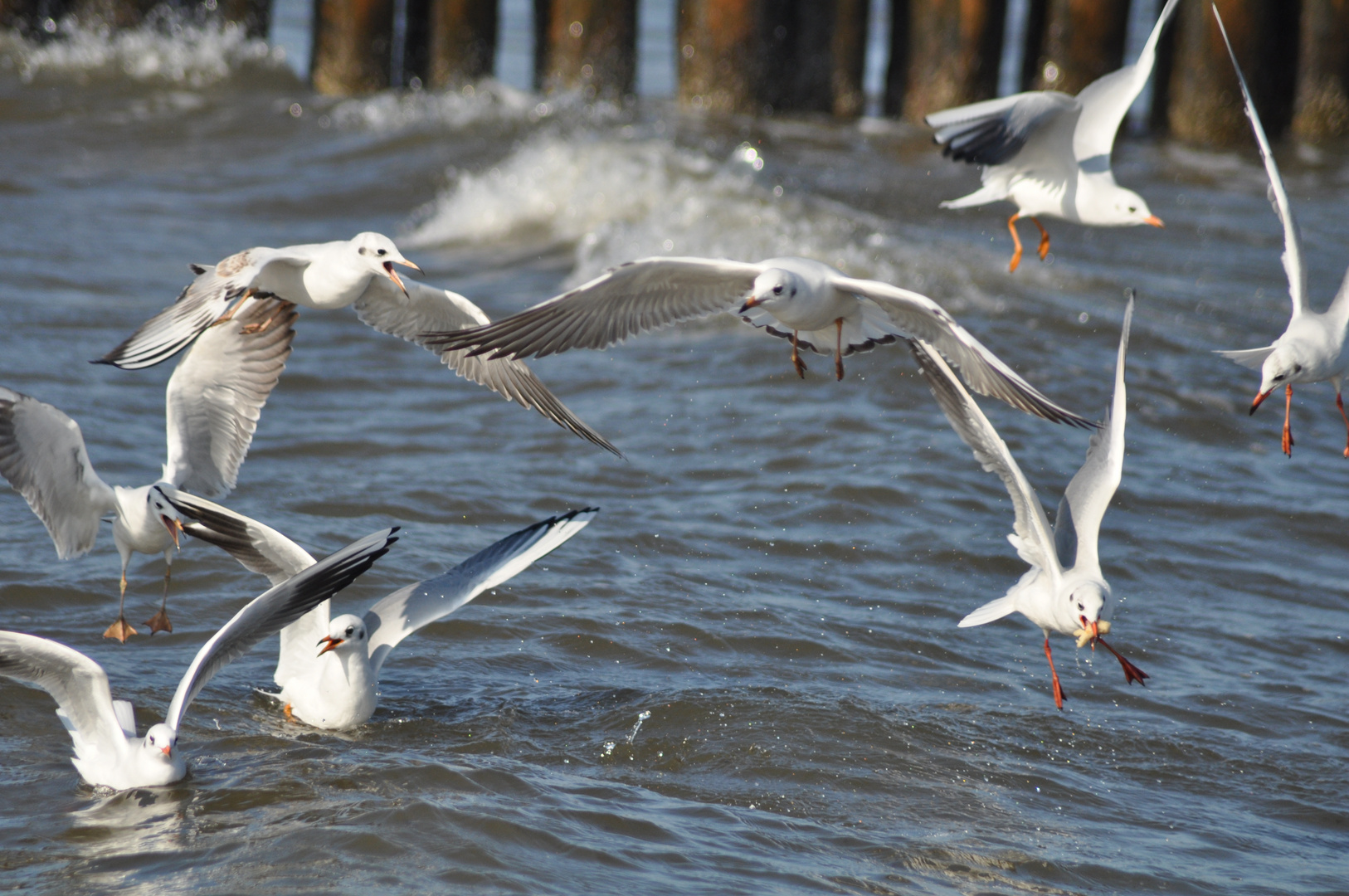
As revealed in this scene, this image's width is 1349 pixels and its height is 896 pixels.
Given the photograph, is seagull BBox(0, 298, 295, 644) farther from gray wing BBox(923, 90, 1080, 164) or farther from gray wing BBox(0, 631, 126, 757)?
gray wing BBox(923, 90, 1080, 164)

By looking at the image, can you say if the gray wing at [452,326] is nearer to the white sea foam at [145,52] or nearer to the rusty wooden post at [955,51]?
the rusty wooden post at [955,51]

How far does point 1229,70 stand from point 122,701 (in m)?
14.2

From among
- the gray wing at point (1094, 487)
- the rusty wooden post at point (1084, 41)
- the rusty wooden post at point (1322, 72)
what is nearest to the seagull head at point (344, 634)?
the gray wing at point (1094, 487)

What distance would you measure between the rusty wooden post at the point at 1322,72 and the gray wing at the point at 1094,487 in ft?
39.9

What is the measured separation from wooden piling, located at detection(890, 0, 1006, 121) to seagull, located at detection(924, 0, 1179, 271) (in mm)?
9948

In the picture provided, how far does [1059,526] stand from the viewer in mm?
5184

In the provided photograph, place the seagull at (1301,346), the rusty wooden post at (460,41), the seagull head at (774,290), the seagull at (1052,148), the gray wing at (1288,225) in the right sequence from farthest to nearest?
the rusty wooden post at (460,41) < the seagull at (1052,148) < the seagull at (1301,346) < the gray wing at (1288,225) < the seagull head at (774,290)

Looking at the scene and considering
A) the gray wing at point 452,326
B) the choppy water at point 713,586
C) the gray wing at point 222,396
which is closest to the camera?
the choppy water at point 713,586

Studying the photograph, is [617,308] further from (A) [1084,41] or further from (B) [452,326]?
(A) [1084,41]

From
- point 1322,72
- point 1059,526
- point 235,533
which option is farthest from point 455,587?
point 1322,72

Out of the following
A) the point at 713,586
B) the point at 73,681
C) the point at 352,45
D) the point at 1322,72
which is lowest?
the point at 713,586

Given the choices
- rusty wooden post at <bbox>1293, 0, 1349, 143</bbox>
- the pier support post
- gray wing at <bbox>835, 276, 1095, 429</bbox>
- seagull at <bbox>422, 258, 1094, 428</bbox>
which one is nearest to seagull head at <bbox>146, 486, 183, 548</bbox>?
seagull at <bbox>422, 258, 1094, 428</bbox>

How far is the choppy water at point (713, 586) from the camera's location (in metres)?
4.32

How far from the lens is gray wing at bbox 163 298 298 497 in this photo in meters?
→ 5.31
